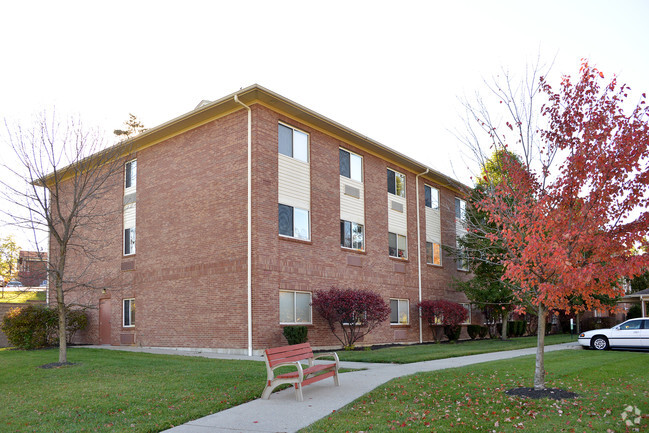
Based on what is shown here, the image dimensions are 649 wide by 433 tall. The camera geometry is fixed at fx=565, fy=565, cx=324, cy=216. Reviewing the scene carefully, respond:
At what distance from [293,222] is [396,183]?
797cm

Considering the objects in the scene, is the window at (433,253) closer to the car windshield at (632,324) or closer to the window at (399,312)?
the window at (399,312)

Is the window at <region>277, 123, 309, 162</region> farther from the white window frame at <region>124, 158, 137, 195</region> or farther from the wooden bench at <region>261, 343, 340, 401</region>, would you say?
the wooden bench at <region>261, 343, 340, 401</region>

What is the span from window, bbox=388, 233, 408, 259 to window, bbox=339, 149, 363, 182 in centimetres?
342

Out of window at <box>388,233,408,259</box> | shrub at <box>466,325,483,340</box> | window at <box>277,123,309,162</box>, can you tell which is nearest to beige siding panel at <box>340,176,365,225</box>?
window at <box>277,123,309,162</box>

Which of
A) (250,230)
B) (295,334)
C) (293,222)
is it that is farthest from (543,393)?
(293,222)

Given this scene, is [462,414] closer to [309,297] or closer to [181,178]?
[309,297]

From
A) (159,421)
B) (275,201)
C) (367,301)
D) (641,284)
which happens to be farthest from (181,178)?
(641,284)

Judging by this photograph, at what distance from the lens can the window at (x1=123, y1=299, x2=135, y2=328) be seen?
76.4 ft

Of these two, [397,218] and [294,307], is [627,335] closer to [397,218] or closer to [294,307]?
[397,218]

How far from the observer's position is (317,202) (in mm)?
21422

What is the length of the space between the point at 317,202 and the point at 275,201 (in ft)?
7.59

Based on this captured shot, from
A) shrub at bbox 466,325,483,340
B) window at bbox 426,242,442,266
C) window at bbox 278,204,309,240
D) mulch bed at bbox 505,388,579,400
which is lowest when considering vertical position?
shrub at bbox 466,325,483,340

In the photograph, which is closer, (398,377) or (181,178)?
(398,377)

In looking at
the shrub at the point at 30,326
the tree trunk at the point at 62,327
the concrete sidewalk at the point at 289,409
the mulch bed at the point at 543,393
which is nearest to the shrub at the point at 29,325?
the shrub at the point at 30,326
